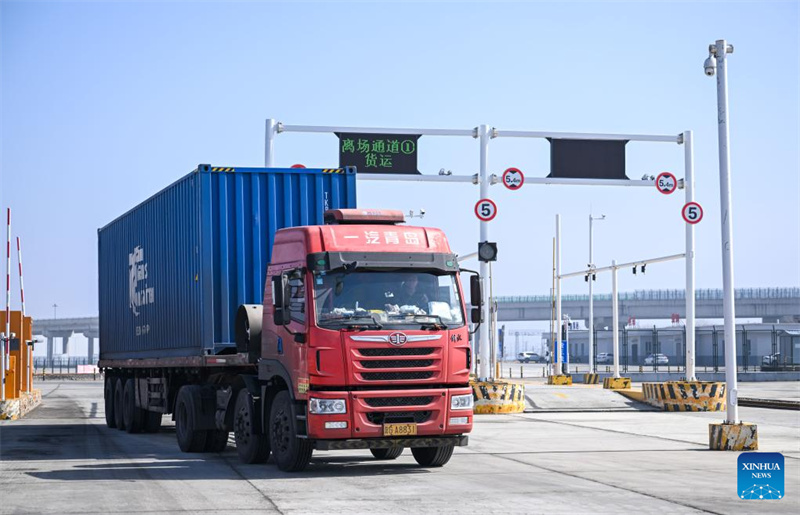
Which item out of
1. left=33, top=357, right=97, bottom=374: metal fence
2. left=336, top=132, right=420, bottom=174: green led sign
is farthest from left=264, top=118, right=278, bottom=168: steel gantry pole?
left=33, top=357, right=97, bottom=374: metal fence

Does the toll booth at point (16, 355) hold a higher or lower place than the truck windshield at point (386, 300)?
lower

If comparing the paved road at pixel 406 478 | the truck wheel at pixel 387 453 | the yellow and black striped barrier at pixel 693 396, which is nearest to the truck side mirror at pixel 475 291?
the paved road at pixel 406 478

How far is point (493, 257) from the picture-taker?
2544 cm

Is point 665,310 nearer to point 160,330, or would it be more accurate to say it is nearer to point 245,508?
point 160,330

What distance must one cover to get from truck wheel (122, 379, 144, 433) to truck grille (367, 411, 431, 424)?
10.0 metres

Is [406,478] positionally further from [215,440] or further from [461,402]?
[215,440]

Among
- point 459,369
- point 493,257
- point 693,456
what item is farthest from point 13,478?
point 493,257

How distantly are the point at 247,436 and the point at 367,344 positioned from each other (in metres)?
3.04

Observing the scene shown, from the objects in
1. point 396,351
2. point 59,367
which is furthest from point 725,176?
point 59,367

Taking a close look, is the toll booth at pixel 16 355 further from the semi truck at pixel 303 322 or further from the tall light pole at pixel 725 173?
the tall light pole at pixel 725 173

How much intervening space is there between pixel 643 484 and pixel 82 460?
27.2 feet

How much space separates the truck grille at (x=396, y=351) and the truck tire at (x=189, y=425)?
484cm

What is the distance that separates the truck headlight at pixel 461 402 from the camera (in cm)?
1438

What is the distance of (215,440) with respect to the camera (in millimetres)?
18031
